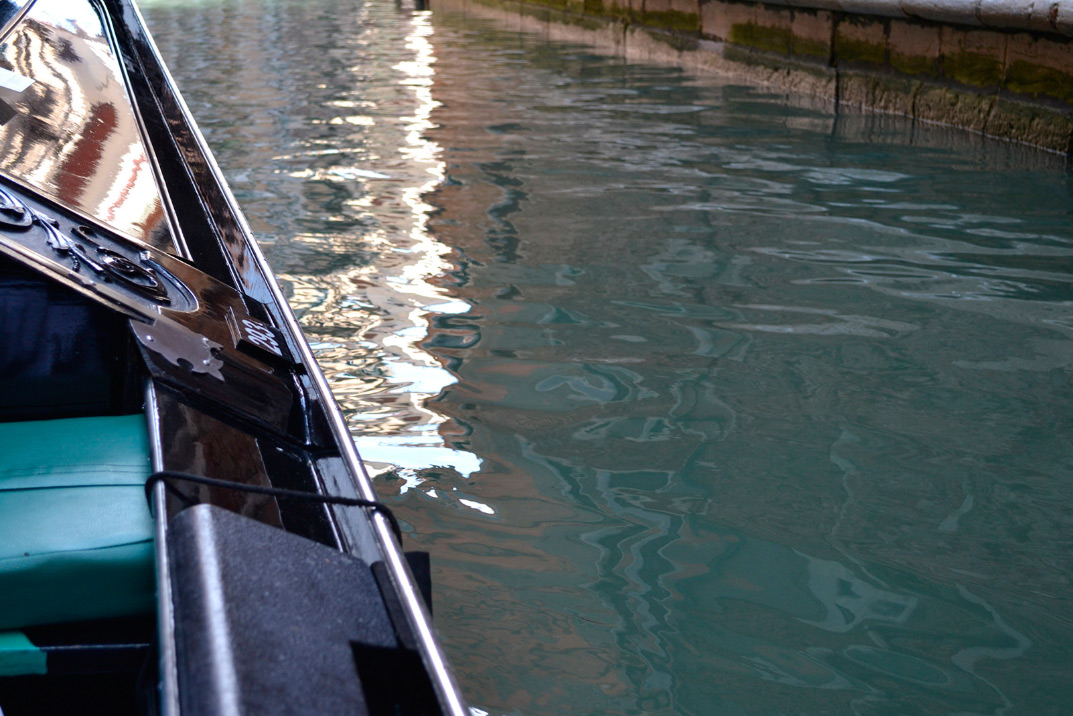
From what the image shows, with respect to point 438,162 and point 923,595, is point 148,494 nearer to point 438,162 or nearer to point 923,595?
point 923,595

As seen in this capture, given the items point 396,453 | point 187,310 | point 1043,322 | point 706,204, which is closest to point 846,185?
point 706,204

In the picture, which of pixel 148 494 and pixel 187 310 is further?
pixel 187 310

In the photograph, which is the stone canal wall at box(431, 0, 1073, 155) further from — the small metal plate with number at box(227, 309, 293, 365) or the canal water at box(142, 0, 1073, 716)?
the small metal plate with number at box(227, 309, 293, 365)

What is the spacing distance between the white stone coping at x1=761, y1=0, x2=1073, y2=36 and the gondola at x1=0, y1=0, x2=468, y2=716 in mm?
3631

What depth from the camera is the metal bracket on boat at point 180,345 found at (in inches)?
47.1

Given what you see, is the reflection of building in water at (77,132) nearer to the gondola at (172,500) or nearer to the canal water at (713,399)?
the gondola at (172,500)

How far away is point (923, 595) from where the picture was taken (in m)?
1.54

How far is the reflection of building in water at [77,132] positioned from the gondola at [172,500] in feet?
0.05

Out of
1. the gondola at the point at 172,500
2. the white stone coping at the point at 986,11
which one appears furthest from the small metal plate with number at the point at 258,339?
the white stone coping at the point at 986,11

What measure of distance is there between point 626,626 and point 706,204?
8.27 feet

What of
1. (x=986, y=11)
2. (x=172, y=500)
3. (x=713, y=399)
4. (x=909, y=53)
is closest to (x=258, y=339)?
(x=172, y=500)

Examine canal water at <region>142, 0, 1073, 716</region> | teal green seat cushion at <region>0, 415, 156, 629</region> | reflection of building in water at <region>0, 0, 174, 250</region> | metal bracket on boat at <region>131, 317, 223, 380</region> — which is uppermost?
reflection of building in water at <region>0, 0, 174, 250</region>

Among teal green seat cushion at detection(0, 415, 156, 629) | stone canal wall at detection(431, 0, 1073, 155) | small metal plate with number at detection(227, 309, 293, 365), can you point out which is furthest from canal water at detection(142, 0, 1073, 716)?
teal green seat cushion at detection(0, 415, 156, 629)

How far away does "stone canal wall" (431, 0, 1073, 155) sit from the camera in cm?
429
